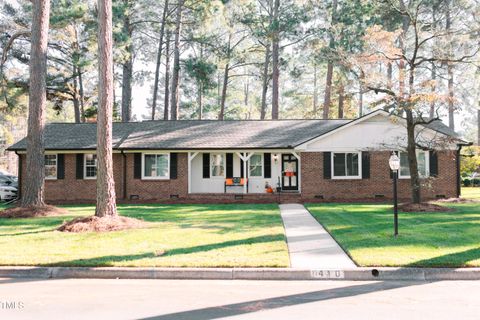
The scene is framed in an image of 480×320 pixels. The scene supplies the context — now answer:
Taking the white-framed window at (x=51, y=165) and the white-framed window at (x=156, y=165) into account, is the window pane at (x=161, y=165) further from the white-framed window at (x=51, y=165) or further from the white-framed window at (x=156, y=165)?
the white-framed window at (x=51, y=165)

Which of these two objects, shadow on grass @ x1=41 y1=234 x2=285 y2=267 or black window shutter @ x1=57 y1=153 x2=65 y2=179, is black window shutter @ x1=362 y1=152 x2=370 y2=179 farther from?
black window shutter @ x1=57 y1=153 x2=65 y2=179

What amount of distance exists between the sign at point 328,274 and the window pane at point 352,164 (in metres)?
15.3

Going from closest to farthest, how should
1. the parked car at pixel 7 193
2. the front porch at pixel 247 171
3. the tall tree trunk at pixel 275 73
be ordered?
the front porch at pixel 247 171
the parked car at pixel 7 193
the tall tree trunk at pixel 275 73

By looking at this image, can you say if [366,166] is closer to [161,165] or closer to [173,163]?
[173,163]

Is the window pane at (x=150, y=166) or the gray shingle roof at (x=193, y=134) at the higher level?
the gray shingle roof at (x=193, y=134)

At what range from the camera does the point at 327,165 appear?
2203cm

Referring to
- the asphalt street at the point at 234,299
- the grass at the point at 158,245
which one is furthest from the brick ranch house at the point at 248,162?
the asphalt street at the point at 234,299

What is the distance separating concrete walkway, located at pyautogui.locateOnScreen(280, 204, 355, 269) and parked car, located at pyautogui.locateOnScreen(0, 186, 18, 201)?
17680 millimetres

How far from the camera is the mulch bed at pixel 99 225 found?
11.8 m

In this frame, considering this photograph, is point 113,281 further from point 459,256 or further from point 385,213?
point 385,213

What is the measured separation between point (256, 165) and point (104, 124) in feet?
41.5

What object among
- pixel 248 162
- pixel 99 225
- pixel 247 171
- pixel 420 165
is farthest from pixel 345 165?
pixel 99 225

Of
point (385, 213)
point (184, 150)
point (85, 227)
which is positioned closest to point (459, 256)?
point (385, 213)

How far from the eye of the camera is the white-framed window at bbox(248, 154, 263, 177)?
2425cm
